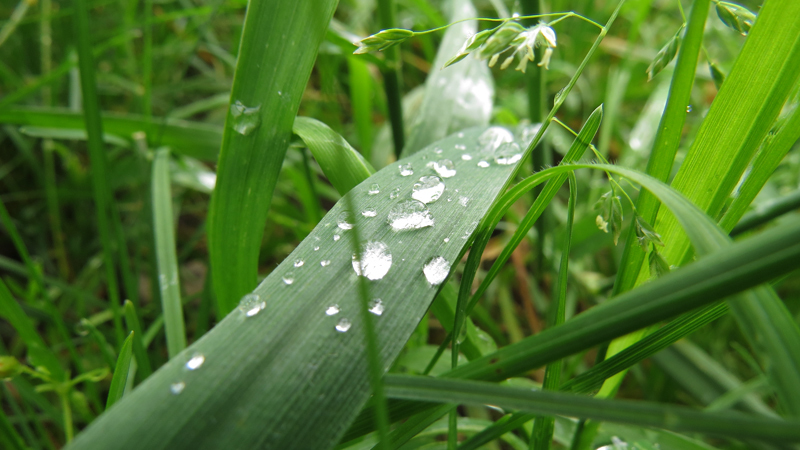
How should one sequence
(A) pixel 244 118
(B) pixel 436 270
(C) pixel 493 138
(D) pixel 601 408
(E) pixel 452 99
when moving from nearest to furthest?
(D) pixel 601 408, (B) pixel 436 270, (A) pixel 244 118, (C) pixel 493 138, (E) pixel 452 99

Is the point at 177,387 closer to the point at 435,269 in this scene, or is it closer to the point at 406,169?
the point at 435,269

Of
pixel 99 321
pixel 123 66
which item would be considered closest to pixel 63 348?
pixel 99 321

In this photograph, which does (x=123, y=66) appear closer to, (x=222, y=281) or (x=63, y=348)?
(x=63, y=348)

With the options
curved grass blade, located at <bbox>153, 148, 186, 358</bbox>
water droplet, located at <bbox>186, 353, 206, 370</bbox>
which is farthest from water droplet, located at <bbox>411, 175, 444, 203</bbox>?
curved grass blade, located at <bbox>153, 148, 186, 358</bbox>

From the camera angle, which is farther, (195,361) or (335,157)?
(335,157)

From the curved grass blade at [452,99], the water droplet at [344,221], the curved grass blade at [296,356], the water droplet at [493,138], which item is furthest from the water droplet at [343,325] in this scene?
the curved grass blade at [452,99]

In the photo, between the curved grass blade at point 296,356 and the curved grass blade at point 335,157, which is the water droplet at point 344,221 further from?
the curved grass blade at point 335,157

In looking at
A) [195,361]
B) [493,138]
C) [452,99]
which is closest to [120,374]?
[195,361]
